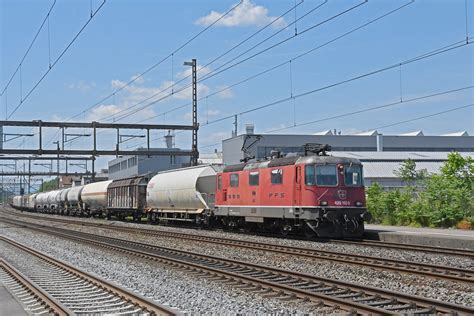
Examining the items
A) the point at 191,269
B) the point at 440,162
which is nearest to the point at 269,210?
the point at 191,269

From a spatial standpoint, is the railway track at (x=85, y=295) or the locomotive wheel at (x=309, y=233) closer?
the railway track at (x=85, y=295)

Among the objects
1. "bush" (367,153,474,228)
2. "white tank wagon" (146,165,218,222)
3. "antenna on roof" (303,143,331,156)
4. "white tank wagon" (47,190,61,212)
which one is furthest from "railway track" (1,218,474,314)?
"white tank wagon" (47,190,61,212)

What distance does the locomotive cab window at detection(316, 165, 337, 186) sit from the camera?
70.5ft

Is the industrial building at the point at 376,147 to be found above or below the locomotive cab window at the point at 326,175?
above

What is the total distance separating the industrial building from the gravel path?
154ft

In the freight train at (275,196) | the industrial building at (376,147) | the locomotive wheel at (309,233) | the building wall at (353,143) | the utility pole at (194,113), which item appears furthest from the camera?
the building wall at (353,143)

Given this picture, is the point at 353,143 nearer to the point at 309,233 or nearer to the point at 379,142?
the point at 379,142

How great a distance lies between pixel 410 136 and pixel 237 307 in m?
89.3

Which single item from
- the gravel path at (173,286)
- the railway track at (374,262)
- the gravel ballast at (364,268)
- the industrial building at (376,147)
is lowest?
the gravel path at (173,286)

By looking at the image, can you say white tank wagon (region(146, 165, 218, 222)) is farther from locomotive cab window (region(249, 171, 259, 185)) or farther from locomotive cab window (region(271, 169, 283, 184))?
locomotive cab window (region(271, 169, 283, 184))

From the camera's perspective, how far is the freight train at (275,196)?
70.1 feet

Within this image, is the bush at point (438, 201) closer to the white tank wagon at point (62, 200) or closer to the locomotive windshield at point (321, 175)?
the locomotive windshield at point (321, 175)

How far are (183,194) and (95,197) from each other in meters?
21.5

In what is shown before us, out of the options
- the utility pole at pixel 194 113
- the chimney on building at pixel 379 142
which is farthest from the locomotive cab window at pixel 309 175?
the chimney on building at pixel 379 142
